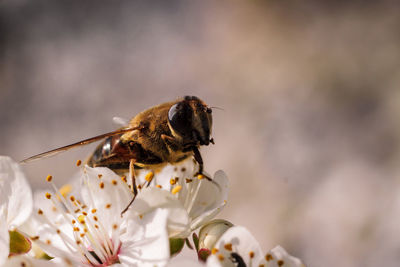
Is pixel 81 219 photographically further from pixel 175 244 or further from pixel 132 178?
pixel 175 244

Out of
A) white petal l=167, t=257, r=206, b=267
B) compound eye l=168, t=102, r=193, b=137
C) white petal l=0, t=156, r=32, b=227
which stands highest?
compound eye l=168, t=102, r=193, b=137

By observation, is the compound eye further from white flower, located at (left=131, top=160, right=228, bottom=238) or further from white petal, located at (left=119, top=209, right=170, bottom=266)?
white petal, located at (left=119, top=209, right=170, bottom=266)

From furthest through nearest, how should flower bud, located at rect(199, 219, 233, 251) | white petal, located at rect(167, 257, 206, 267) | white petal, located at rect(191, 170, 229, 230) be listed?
white petal, located at rect(191, 170, 229, 230) → flower bud, located at rect(199, 219, 233, 251) → white petal, located at rect(167, 257, 206, 267)

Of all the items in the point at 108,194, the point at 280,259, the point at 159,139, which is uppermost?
the point at 159,139

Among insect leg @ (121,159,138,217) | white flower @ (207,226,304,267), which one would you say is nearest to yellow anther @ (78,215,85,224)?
insect leg @ (121,159,138,217)

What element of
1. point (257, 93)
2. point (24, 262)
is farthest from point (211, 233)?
point (257, 93)

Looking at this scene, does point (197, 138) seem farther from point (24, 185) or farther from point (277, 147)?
point (277, 147)

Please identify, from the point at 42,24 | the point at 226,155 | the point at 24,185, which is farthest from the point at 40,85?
the point at 24,185

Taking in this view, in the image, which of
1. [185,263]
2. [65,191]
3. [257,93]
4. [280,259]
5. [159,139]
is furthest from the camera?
[257,93]
